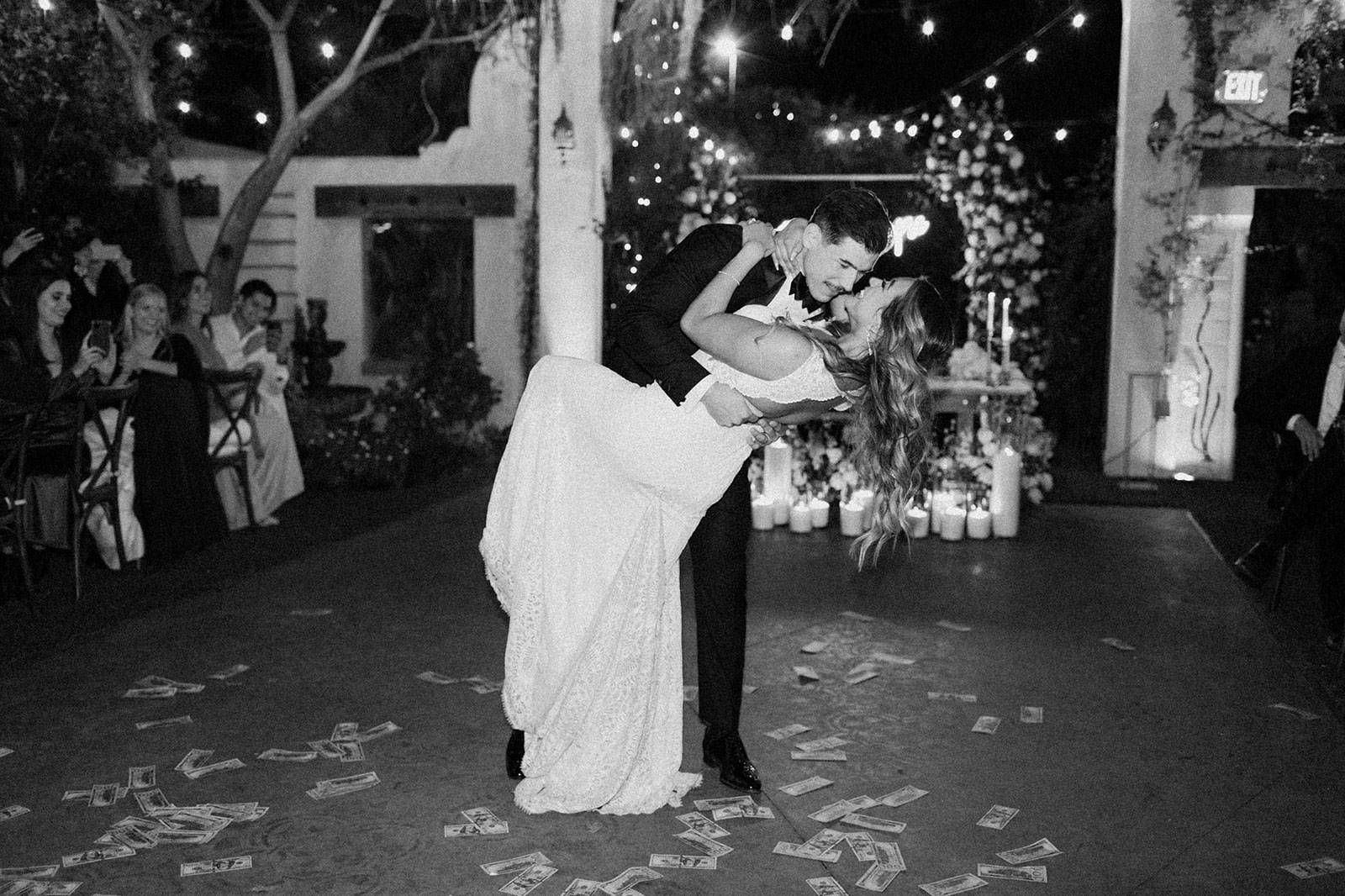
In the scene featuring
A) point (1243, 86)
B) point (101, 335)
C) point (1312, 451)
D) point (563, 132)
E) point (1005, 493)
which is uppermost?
point (1243, 86)

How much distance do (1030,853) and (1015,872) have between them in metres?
0.14

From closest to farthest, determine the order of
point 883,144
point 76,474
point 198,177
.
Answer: point 76,474 → point 198,177 → point 883,144

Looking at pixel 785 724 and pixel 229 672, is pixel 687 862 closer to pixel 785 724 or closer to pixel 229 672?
pixel 785 724

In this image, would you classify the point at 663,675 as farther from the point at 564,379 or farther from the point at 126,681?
the point at 126,681

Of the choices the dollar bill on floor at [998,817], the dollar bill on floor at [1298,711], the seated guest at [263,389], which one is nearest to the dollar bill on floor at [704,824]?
the dollar bill on floor at [998,817]

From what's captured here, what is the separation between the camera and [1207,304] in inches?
408

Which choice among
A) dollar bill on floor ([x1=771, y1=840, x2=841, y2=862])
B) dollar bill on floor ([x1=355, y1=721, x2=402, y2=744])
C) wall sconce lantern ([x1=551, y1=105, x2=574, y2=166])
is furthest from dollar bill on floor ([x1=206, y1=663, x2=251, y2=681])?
wall sconce lantern ([x1=551, y1=105, x2=574, y2=166])

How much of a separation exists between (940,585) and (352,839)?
13.0ft

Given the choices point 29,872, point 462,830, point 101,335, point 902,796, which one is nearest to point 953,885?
point 902,796

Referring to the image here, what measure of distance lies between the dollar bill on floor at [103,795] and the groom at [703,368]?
5.62ft

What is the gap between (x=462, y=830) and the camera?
11.7 ft

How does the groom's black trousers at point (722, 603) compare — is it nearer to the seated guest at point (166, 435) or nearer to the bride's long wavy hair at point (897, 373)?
the bride's long wavy hair at point (897, 373)

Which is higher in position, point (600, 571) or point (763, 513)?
point (600, 571)

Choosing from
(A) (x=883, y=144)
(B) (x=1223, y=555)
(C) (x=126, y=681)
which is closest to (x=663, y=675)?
(C) (x=126, y=681)
